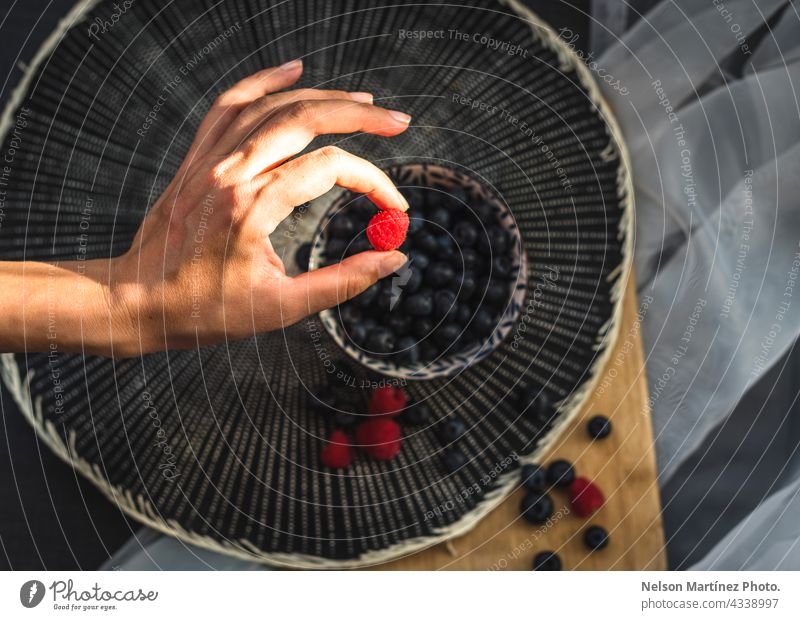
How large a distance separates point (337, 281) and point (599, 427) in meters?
0.24

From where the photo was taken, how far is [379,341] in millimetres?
472

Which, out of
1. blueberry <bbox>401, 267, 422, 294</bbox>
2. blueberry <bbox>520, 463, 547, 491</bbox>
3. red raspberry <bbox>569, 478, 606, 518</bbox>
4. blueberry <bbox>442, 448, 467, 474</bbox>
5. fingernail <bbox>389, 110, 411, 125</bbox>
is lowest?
red raspberry <bbox>569, 478, 606, 518</bbox>

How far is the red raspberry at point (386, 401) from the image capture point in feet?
1.60

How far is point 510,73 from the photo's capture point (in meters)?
0.53

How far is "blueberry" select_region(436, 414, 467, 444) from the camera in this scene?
19.6 inches

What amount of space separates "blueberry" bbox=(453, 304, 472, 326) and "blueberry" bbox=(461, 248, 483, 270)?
3 cm

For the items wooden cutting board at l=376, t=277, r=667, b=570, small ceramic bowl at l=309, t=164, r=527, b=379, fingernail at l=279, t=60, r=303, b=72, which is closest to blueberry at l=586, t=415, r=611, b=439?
wooden cutting board at l=376, t=277, r=667, b=570

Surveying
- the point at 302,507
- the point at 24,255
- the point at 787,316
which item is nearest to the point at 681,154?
the point at 787,316

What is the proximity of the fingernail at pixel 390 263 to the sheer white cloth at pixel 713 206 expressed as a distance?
0.22 metres

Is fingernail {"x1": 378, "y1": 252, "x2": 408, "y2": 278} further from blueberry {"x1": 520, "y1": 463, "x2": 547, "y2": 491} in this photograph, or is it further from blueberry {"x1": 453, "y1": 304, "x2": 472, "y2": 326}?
blueberry {"x1": 520, "y1": 463, "x2": 547, "y2": 491}

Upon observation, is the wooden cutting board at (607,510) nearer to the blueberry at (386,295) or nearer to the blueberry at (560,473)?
→ the blueberry at (560,473)

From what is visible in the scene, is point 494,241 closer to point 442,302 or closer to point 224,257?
point 442,302

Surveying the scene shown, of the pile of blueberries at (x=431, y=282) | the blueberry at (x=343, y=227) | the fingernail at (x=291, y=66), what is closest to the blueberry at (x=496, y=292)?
the pile of blueberries at (x=431, y=282)
